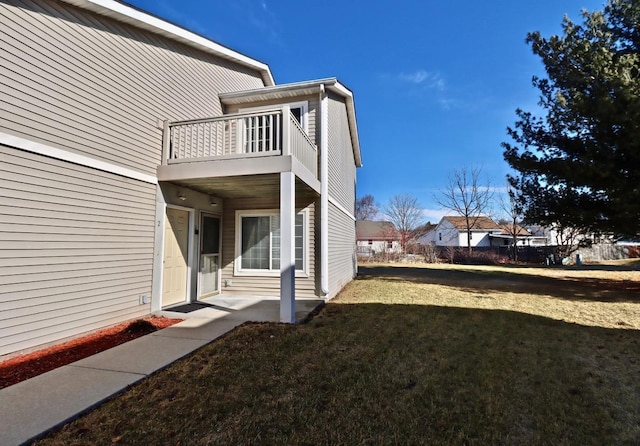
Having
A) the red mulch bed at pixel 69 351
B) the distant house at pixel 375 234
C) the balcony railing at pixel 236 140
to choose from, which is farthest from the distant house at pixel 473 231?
the red mulch bed at pixel 69 351

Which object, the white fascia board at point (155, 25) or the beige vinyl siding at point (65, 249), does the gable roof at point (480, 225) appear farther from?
the beige vinyl siding at point (65, 249)

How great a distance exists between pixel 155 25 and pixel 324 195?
4924mm

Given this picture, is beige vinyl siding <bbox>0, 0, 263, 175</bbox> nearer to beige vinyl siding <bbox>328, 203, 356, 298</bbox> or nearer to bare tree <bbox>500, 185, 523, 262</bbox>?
beige vinyl siding <bbox>328, 203, 356, 298</bbox>

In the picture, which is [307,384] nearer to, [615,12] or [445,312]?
[445,312]

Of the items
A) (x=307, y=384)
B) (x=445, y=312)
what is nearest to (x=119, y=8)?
(x=307, y=384)

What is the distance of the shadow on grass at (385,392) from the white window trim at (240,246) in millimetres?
2780

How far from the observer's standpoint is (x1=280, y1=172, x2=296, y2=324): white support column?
223 inches

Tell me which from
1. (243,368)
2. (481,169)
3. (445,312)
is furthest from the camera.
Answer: (481,169)

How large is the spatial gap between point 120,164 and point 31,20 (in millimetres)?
2166

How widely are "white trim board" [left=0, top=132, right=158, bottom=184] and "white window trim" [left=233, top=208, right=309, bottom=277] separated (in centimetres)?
276

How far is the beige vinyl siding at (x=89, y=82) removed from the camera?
4113 millimetres

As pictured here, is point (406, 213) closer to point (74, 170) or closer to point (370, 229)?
point (370, 229)

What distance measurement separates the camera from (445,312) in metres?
7.04

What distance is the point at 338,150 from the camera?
10.1 m
